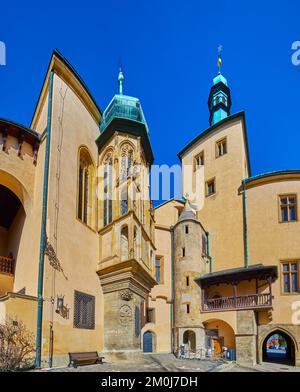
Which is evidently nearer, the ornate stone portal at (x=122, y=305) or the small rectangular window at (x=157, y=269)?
the ornate stone portal at (x=122, y=305)

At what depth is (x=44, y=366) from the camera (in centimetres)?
1442

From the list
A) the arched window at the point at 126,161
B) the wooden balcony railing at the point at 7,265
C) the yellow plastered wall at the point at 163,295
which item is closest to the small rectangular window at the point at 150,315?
the yellow plastered wall at the point at 163,295

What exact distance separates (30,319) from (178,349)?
47.3 feet

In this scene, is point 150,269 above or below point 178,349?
above

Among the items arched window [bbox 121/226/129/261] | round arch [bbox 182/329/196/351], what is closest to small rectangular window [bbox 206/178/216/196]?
round arch [bbox 182/329/196/351]

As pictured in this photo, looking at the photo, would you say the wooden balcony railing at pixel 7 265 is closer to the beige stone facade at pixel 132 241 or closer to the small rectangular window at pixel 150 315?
the beige stone facade at pixel 132 241

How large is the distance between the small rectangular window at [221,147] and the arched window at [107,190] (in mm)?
12089

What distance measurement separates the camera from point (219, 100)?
41.5 m

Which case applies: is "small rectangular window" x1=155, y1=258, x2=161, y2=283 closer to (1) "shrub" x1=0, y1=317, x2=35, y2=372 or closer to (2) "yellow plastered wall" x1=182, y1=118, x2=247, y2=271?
(2) "yellow plastered wall" x1=182, y1=118, x2=247, y2=271

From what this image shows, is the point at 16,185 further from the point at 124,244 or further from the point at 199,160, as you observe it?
the point at 199,160

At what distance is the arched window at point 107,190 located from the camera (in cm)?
2069

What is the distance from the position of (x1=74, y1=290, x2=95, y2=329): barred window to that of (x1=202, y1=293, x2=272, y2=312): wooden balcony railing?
10082mm
